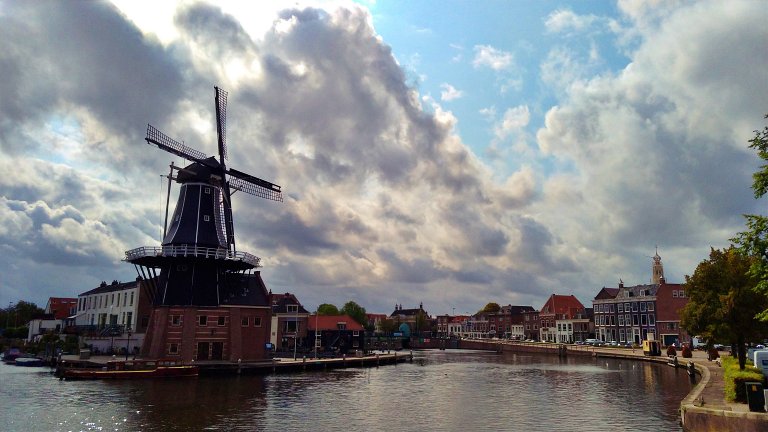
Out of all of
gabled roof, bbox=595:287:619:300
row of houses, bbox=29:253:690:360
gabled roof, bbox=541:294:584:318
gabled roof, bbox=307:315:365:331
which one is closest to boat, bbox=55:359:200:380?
row of houses, bbox=29:253:690:360

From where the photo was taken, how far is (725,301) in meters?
50.7

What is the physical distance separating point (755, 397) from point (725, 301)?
2579 cm

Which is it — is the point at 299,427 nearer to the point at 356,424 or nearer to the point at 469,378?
the point at 356,424

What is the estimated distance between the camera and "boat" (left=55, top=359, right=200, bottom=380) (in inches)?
2354

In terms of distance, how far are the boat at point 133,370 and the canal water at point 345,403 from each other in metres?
2.02

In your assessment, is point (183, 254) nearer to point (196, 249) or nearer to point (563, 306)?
point (196, 249)

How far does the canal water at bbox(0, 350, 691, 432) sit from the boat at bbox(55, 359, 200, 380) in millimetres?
2022

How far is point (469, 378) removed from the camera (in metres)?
70.2

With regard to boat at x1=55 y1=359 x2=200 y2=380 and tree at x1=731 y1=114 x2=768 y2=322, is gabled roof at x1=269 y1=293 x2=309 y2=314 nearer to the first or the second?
boat at x1=55 y1=359 x2=200 y2=380

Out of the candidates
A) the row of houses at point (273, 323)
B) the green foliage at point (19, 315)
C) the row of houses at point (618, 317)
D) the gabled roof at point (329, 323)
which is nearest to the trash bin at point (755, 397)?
the row of houses at point (273, 323)

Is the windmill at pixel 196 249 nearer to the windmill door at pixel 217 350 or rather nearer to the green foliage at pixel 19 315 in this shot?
the windmill door at pixel 217 350

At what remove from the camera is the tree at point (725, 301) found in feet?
165

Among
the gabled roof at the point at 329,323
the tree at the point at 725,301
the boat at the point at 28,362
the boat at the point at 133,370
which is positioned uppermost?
the tree at the point at 725,301

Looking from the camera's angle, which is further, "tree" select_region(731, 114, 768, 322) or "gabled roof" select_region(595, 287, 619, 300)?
"gabled roof" select_region(595, 287, 619, 300)
